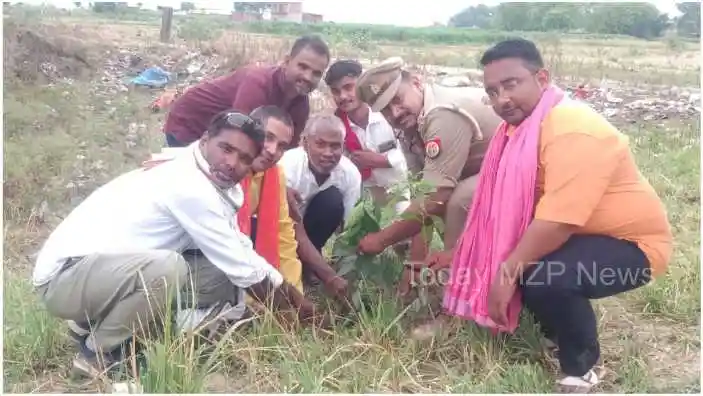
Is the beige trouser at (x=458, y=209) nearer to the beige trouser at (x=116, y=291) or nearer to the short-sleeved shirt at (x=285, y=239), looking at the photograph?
the short-sleeved shirt at (x=285, y=239)

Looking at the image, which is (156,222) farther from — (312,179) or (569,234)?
(569,234)

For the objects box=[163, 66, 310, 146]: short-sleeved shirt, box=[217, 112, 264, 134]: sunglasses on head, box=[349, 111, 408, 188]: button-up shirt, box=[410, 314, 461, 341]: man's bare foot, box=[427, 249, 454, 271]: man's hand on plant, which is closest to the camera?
box=[217, 112, 264, 134]: sunglasses on head

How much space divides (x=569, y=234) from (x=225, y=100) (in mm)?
1931

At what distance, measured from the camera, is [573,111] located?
2.61 meters

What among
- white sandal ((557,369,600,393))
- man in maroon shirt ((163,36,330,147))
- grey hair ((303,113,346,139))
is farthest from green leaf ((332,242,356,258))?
white sandal ((557,369,600,393))

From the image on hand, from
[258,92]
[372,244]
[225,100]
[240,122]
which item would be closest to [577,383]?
[372,244]

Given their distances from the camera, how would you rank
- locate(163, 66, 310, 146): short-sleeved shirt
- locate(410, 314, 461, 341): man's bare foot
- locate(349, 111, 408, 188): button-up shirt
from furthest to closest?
locate(349, 111, 408, 188): button-up shirt → locate(163, 66, 310, 146): short-sleeved shirt → locate(410, 314, 461, 341): man's bare foot

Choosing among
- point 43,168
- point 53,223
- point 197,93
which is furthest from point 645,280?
point 43,168

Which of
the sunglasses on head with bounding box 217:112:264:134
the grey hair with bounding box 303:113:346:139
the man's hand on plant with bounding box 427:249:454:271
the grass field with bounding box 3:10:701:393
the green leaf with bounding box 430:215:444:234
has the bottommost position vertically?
the grass field with bounding box 3:10:701:393

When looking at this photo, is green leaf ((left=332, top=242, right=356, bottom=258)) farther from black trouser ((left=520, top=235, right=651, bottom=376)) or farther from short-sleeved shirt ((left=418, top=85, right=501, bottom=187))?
black trouser ((left=520, top=235, right=651, bottom=376))

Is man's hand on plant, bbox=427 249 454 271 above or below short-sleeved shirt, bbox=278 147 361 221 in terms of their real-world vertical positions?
below

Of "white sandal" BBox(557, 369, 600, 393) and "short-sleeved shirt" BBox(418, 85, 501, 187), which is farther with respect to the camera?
"short-sleeved shirt" BBox(418, 85, 501, 187)

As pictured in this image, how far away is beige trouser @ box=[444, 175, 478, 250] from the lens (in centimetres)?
316

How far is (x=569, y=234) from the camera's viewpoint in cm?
260
